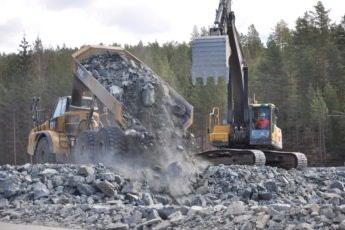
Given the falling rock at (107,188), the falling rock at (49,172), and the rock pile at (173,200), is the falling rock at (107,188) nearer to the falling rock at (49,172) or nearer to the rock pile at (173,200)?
the rock pile at (173,200)

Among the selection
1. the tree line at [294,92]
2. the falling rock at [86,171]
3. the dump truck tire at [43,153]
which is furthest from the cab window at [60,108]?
the tree line at [294,92]

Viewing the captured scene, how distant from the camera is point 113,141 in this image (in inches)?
594

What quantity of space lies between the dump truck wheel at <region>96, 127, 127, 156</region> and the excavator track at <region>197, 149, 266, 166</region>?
153 inches

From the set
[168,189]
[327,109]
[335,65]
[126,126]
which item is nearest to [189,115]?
[126,126]

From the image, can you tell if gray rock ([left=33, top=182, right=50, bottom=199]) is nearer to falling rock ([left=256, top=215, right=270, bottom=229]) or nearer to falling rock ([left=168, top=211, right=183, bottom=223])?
falling rock ([left=168, top=211, right=183, bottom=223])

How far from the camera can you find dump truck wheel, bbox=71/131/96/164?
15.9 metres

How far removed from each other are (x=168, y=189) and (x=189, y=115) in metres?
3.01

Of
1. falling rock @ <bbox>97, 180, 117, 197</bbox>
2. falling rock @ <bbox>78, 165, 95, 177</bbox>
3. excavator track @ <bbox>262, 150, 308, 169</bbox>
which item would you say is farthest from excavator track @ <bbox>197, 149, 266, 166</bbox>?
falling rock @ <bbox>97, 180, 117, 197</bbox>

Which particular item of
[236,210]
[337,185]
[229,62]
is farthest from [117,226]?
[229,62]

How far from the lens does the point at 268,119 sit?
19.8 metres

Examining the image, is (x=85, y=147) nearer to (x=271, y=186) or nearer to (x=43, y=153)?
(x=43, y=153)

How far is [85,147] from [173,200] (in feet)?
12.7

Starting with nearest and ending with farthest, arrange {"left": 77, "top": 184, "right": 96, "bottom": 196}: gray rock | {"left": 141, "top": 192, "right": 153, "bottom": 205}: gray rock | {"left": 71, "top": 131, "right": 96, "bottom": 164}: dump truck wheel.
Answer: {"left": 141, "top": 192, "right": 153, "bottom": 205}: gray rock → {"left": 77, "top": 184, "right": 96, "bottom": 196}: gray rock → {"left": 71, "top": 131, "right": 96, "bottom": 164}: dump truck wheel

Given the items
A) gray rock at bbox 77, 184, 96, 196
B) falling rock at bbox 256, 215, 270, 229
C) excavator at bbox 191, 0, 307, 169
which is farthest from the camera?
excavator at bbox 191, 0, 307, 169
